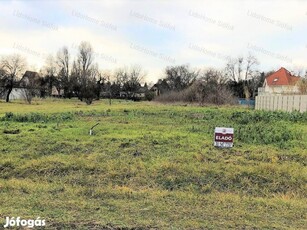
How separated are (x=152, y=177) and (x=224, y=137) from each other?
2529 millimetres

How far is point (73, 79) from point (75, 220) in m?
62.5

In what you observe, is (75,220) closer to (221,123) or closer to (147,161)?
(147,161)

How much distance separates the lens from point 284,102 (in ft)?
79.2

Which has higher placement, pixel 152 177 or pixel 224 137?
→ pixel 224 137

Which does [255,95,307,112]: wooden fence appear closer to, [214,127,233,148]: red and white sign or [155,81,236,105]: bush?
[155,81,236,105]: bush

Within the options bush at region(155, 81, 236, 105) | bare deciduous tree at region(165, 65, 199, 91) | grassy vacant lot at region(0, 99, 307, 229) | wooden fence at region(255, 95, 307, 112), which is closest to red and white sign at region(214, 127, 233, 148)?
grassy vacant lot at region(0, 99, 307, 229)

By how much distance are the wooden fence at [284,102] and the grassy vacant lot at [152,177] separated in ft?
37.0

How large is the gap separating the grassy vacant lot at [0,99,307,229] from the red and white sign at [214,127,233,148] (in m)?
0.20

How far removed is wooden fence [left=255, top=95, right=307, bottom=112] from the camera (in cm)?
2072

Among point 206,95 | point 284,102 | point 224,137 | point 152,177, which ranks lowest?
point 152,177

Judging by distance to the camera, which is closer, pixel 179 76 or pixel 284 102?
pixel 284 102

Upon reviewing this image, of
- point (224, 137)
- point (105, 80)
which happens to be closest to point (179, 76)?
point (105, 80)

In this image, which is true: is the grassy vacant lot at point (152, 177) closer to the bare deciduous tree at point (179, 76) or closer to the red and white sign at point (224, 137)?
the red and white sign at point (224, 137)

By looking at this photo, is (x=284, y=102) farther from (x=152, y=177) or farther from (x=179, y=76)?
(x=179, y=76)
